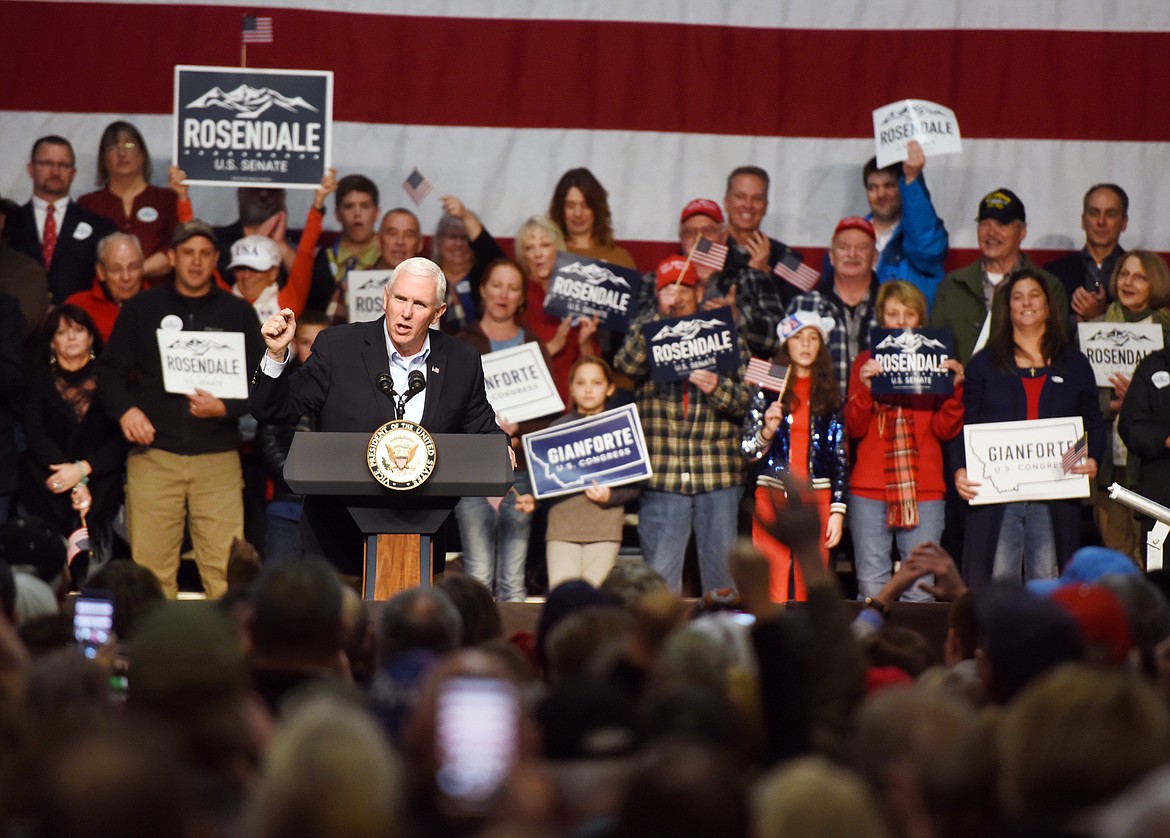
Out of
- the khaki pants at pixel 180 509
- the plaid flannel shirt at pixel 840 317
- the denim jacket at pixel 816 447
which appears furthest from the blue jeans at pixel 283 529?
the plaid flannel shirt at pixel 840 317

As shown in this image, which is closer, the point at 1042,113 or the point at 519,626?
the point at 519,626

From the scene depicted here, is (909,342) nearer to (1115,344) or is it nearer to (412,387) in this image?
(1115,344)

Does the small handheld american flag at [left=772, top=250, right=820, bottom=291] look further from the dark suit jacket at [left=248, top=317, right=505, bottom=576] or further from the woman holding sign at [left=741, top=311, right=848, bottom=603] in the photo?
the dark suit jacket at [left=248, top=317, right=505, bottom=576]

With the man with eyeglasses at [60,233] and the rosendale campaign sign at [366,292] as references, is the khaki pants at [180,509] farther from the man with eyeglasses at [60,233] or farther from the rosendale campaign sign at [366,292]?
the man with eyeglasses at [60,233]

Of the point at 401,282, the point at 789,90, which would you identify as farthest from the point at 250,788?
the point at 789,90

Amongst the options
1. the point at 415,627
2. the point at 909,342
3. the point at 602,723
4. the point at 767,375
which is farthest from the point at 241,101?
the point at 602,723

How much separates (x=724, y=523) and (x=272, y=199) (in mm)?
2841

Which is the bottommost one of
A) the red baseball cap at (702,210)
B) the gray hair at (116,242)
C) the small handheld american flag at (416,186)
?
the gray hair at (116,242)

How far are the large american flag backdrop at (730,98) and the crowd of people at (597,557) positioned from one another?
64 cm

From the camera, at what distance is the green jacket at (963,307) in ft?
23.4

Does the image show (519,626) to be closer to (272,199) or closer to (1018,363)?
(1018,363)

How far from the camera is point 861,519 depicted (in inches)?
263

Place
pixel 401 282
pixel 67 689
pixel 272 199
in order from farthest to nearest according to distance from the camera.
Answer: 1. pixel 272 199
2. pixel 401 282
3. pixel 67 689

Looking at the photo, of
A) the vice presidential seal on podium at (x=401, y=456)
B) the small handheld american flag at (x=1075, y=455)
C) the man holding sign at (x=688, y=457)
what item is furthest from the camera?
the man holding sign at (x=688, y=457)
